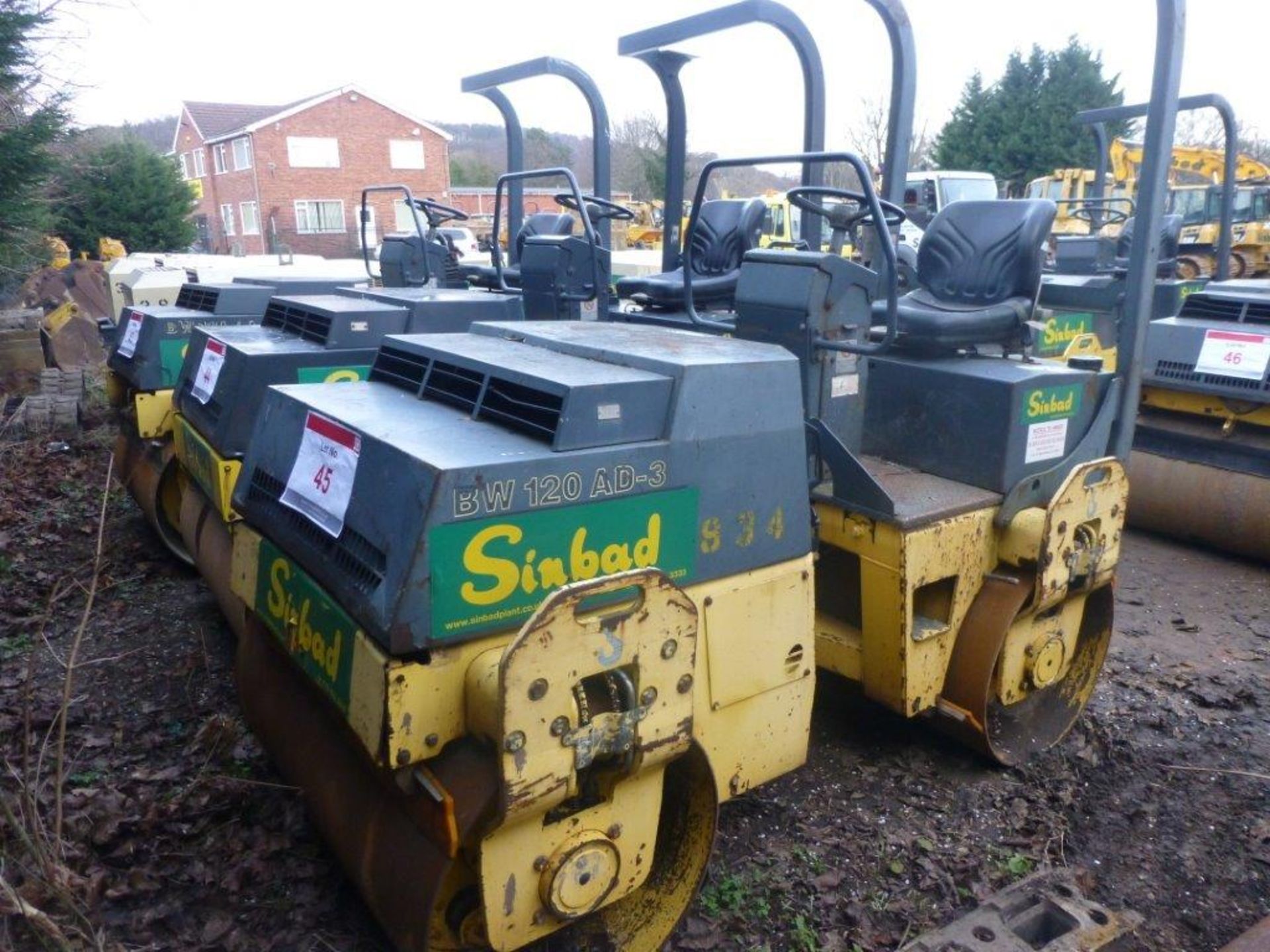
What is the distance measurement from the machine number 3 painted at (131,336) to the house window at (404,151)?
37.2 metres

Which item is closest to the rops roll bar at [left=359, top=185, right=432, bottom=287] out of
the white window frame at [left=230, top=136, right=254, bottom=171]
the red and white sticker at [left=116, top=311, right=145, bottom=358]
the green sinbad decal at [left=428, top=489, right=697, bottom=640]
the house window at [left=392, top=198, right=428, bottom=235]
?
the red and white sticker at [left=116, top=311, right=145, bottom=358]

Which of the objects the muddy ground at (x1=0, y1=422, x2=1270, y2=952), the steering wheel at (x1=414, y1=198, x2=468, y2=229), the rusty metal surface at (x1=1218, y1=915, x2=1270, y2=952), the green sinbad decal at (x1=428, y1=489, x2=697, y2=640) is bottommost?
the muddy ground at (x1=0, y1=422, x2=1270, y2=952)

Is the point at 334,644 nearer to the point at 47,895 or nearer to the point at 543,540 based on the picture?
the point at 543,540

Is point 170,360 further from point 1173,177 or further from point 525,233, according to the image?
point 1173,177

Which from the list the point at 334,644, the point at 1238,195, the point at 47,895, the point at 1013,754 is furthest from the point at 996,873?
the point at 1238,195

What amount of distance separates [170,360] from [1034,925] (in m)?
4.22

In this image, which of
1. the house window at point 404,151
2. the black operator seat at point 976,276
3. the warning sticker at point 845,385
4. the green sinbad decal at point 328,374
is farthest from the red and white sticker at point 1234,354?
the house window at point 404,151

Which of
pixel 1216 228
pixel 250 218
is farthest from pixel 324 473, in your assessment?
pixel 250 218

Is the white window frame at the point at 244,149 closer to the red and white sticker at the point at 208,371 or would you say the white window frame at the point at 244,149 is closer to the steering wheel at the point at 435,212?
the steering wheel at the point at 435,212

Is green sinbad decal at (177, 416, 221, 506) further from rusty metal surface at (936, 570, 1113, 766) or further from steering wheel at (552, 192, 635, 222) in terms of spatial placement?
rusty metal surface at (936, 570, 1113, 766)

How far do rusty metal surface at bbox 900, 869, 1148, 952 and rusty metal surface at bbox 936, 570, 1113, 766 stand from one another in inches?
21.6

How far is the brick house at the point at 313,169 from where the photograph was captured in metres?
37.0

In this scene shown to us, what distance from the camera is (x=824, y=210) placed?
3.24 metres

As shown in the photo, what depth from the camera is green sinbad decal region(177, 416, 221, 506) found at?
3730mm
